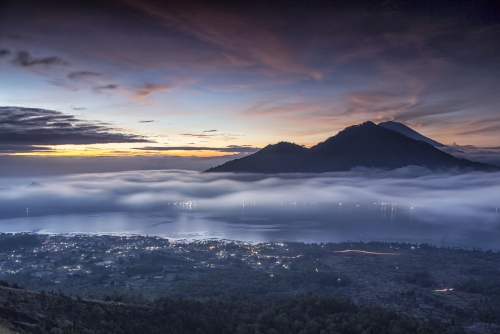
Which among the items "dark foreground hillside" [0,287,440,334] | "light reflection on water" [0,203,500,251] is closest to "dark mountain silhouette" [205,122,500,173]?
"light reflection on water" [0,203,500,251]

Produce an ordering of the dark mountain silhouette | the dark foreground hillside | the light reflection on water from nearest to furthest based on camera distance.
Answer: the dark foreground hillside
the light reflection on water
the dark mountain silhouette

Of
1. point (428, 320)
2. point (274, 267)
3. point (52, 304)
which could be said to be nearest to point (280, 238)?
point (274, 267)

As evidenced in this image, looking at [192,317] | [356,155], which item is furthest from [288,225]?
[356,155]

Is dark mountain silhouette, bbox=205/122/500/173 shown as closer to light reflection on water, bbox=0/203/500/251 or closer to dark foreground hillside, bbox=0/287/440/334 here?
light reflection on water, bbox=0/203/500/251

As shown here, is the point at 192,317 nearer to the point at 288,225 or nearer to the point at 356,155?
the point at 288,225

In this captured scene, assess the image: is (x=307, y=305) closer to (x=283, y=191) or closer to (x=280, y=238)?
(x=280, y=238)

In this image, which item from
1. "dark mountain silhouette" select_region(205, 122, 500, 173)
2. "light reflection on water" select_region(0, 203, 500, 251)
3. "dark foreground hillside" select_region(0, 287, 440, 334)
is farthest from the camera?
"dark mountain silhouette" select_region(205, 122, 500, 173)
